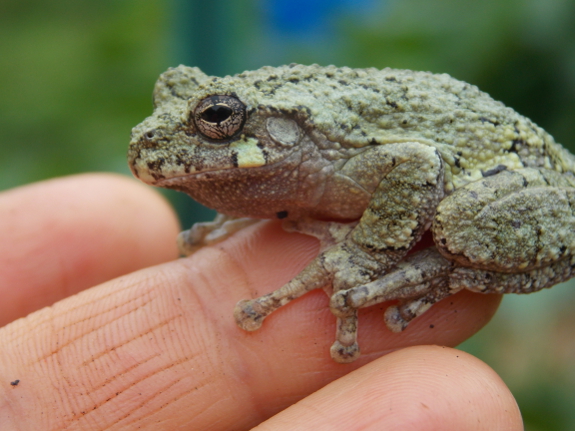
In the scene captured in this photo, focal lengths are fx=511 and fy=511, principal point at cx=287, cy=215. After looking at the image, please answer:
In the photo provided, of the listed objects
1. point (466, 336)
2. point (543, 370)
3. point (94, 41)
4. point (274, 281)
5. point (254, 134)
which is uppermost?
point (94, 41)

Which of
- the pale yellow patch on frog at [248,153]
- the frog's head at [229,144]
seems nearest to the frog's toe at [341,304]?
the frog's head at [229,144]

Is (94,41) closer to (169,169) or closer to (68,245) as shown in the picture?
(68,245)

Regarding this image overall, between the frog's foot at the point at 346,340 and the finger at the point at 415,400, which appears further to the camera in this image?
the frog's foot at the point at 346,340

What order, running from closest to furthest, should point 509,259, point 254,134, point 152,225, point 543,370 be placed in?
1. point 509,259
2. point 254,134
3. point 152,225
4. point 543,370

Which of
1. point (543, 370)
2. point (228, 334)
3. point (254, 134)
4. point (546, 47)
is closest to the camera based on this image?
point (254, 134)

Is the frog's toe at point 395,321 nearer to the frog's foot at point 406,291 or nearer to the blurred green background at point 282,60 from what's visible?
the frog's foot at point 406,291

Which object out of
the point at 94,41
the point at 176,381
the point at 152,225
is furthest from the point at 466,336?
the point at 94,41
